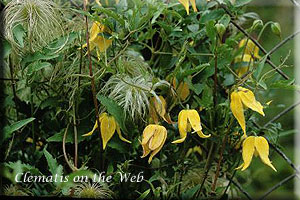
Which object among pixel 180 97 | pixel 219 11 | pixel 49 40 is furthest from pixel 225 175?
pixel 49 40

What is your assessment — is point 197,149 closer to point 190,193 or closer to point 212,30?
point 190,193

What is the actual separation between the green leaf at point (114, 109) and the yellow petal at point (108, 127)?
2cm

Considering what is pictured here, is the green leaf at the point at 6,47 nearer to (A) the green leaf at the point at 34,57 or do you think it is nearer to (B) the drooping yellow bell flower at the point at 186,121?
(A) the green leaf at the point at 34,57

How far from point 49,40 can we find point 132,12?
17 centimetres

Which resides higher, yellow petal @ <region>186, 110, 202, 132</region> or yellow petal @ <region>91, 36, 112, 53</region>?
yellow petal @ <region>91, 36, 112, 53</region>

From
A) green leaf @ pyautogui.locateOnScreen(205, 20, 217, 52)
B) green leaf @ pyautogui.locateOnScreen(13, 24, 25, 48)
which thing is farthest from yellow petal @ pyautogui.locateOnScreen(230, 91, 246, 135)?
green leaf @ pyautogui.locateOnScreen(13, 24, 25, 48)

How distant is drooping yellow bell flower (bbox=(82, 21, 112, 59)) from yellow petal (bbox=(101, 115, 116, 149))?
12cm

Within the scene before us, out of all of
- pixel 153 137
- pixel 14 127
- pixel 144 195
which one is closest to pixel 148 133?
pixel 153 137

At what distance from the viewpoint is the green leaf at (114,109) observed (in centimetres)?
86

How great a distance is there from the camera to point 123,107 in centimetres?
91

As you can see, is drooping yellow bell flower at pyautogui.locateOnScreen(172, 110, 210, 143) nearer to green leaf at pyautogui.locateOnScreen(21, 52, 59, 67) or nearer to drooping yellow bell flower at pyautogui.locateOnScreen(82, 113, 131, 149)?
drooping yellow bell flower at pyautogui.locateOnScreen(82, 113, 131, 149)

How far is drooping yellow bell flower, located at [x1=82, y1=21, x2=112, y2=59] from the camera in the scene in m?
0.89

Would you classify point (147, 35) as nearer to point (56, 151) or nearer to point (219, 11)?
point (219, 11)

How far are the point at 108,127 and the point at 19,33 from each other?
23 centimetres
